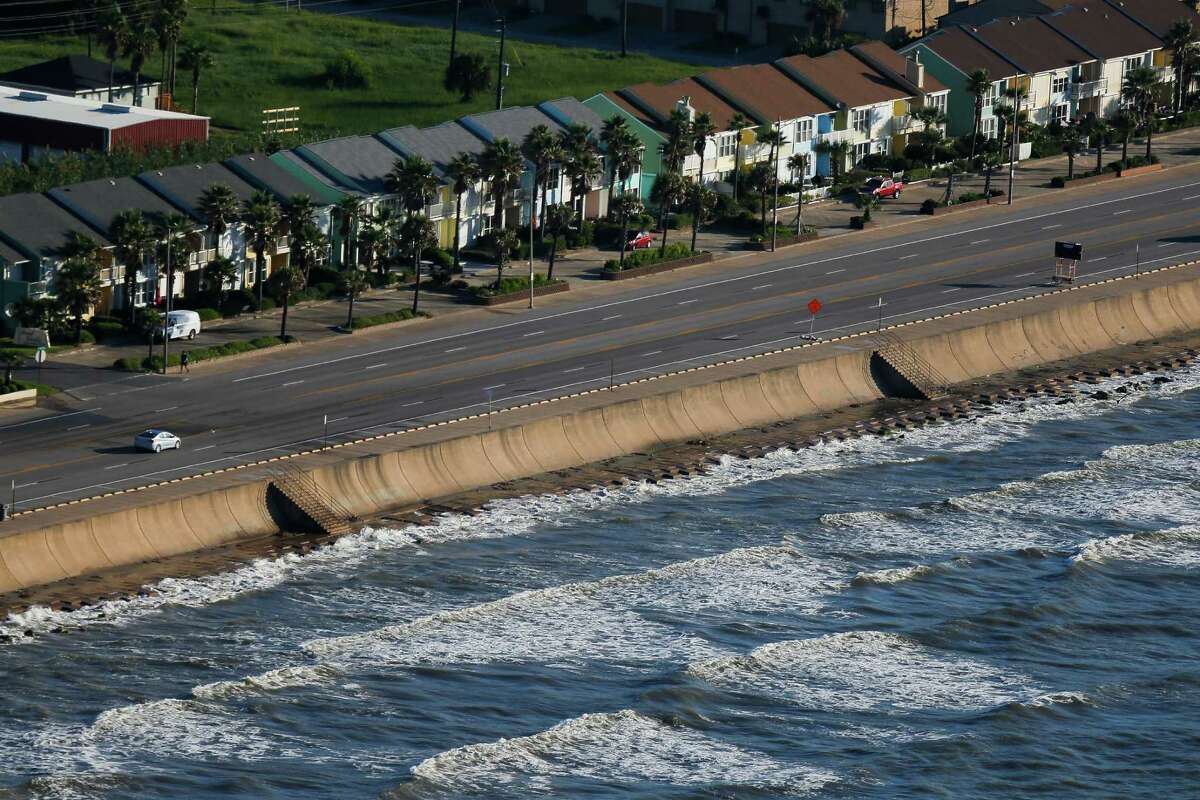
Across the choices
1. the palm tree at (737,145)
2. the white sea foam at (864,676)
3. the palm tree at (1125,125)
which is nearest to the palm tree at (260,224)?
the palm tree at (737,145)

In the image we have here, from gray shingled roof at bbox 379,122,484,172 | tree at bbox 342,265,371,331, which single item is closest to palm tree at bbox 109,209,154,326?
tree at bbox 342,265,371,331

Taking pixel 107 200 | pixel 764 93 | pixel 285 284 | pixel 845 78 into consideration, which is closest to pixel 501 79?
pixel 764 93

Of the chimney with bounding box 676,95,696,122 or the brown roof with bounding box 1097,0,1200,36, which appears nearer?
the chimney with bounding box 676,95,696,122

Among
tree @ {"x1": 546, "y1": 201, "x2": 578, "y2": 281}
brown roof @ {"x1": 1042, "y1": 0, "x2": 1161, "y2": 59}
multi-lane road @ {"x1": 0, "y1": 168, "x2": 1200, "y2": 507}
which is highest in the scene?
brown roof @ {"x1": 1042, "y1": 0, "x2": 1161, "y2": 59}

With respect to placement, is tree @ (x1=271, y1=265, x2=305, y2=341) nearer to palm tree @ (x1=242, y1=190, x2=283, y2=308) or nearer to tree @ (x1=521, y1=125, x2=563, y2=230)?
palm tree @ (x1=242, y1=190, x2=283, y2=308)

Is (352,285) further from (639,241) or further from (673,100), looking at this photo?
(673,100)

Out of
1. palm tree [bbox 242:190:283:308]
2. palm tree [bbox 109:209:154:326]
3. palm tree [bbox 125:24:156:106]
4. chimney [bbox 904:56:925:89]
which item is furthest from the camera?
chimney [bbox 904:56:925:89]

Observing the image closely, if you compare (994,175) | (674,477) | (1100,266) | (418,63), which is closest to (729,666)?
(674,477)
